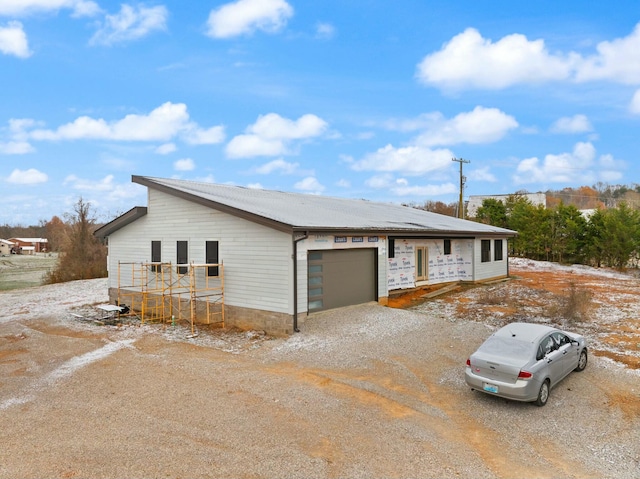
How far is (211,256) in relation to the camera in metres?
16.8

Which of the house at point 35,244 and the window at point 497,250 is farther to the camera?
the house at point 35,244

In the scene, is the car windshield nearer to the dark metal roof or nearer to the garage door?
the dark metal roof

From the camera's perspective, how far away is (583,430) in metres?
7.74

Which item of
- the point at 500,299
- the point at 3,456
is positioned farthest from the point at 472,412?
the point at 500,299

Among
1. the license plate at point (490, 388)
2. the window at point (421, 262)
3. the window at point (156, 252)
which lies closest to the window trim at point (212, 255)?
the window at point (156, 252)

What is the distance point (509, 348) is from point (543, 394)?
1073 millimetres

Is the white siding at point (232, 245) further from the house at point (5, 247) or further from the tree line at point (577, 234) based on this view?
the house at point (5, 247)

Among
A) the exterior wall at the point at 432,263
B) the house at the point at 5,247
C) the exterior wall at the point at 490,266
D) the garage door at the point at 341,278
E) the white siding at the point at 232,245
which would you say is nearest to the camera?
the white siding at the point at 232,245

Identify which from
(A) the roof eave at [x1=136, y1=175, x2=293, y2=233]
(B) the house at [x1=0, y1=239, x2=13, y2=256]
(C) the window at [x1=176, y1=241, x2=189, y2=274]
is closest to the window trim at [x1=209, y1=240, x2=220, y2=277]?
(C) the window at [x1=176, y1=241, x2=189, y2=274]

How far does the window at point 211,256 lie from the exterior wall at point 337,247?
12.9 ft

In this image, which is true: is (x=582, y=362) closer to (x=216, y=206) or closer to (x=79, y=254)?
(x=216, y=206)

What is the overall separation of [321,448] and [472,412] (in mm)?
3442

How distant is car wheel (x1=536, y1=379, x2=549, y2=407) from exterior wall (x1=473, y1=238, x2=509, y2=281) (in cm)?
1755

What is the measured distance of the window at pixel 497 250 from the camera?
1126 inches
